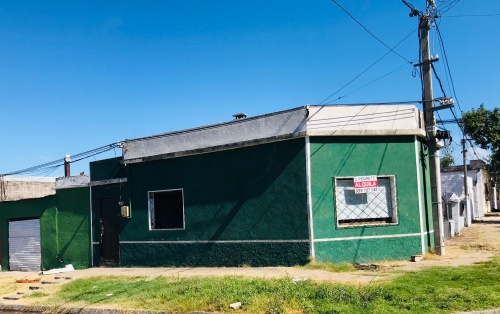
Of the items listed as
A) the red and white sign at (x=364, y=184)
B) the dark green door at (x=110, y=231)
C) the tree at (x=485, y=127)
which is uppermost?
the tree at (x=485, y=127)

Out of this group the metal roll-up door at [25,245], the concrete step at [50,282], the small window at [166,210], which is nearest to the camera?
the concrete step at [50,282]

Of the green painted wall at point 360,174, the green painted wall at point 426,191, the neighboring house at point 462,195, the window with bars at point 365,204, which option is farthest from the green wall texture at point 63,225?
the neighboring house at point 462,195

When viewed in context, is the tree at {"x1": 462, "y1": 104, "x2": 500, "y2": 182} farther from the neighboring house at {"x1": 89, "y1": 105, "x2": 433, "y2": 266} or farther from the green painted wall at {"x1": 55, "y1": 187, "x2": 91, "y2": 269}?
Answer: the green painted wall at {"x1": 55, "y1": 187, "x2": 91, "y2": 269}

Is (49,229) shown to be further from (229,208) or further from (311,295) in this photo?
(311,295)

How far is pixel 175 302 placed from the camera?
913 centimetres

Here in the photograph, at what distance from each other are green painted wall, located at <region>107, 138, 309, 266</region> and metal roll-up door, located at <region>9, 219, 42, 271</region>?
178 inches

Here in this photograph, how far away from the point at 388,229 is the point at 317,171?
2440 millimetres

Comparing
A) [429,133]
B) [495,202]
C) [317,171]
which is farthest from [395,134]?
[495,202]

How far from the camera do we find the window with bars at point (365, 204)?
12461mm

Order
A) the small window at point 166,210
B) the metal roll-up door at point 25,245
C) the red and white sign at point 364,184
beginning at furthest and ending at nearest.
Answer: the metal roll-up door at point 25,245
the small window at point 166,210
the red and white sign at point 364,184

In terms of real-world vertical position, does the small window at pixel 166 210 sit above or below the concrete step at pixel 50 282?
above

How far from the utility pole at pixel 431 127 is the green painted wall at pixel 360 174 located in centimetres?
82

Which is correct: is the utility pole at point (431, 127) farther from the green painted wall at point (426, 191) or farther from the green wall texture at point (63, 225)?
the green wall texture at point (63, 225)

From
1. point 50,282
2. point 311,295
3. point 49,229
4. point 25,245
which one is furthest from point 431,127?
point 25,245
